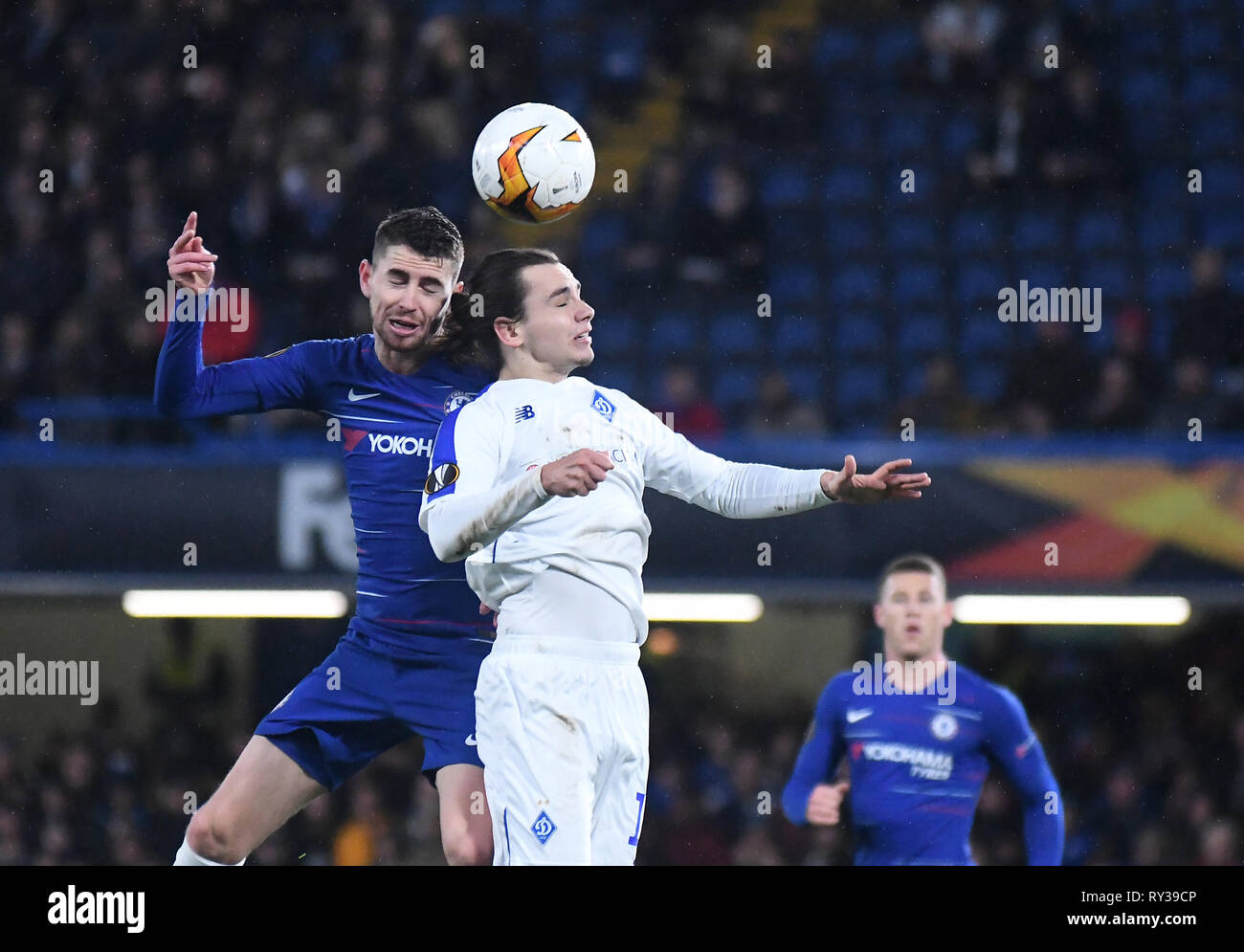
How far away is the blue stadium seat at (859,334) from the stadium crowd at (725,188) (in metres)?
0.02

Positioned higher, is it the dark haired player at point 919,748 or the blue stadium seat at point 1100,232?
the blue stadium seat at point 1100,232

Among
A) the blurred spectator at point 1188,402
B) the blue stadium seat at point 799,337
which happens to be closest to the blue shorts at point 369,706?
the blurred spectator at point 1188,402

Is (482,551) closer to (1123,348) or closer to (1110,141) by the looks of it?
(1123,348)

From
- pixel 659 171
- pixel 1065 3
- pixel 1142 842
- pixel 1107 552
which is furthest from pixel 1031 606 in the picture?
pixel 1065 3

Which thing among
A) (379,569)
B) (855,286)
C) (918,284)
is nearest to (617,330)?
(855,286)

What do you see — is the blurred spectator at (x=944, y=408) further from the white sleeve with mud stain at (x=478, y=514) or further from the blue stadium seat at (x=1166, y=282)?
the white sleeve with mud stain at (x=478, y=514)

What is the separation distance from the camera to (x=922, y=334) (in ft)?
37.1

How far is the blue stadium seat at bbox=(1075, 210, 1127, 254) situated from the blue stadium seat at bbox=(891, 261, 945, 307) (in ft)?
3.31

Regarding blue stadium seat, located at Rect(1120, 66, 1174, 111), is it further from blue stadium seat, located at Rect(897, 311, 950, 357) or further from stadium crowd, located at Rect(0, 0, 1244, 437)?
blue stadium seat, located at Rect(897, 311, 950, 357)

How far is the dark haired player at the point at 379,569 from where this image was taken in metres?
5.05

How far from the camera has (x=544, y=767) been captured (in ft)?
14.5

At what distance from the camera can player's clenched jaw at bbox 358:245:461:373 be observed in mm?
5320

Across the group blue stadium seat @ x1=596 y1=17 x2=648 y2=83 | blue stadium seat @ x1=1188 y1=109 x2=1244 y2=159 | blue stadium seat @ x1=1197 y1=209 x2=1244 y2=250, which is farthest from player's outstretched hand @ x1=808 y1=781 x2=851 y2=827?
blue stadium seat @ x1=596 y1=17 x2=648 y2=83

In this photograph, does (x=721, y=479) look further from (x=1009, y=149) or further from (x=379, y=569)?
(x=1009, y=149)
